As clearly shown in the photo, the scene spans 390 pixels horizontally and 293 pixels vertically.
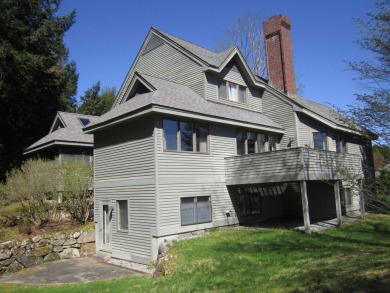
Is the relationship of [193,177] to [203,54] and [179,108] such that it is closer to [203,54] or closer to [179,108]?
[179,108]

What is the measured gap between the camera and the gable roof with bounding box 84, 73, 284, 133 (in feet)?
44.8

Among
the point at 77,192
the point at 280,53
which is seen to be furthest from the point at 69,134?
the point at 280,53

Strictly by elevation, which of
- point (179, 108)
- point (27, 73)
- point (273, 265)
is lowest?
point (273, 265)

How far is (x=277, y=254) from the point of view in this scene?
10.4m

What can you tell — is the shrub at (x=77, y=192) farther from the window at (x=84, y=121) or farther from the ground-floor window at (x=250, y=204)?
the ground-floor window at (x=250, y=204)

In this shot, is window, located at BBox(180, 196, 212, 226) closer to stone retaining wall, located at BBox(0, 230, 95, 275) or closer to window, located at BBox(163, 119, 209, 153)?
window, located at BBox(163, 119, 209, 153)

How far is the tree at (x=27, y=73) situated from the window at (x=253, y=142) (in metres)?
18.1

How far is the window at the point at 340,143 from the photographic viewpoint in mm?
21484

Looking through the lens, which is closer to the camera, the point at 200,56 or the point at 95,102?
the point at 200,56

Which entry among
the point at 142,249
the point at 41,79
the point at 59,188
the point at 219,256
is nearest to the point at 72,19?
the point at 41,79

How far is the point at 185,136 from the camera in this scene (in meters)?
14.6

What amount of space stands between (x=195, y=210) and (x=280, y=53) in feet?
38.8

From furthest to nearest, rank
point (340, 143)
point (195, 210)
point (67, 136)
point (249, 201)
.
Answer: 1. point (67, 136)
2. point (340, 143)
3. point (249, 201)
4. point (195, 210)

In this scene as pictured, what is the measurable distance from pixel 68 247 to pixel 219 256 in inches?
334
